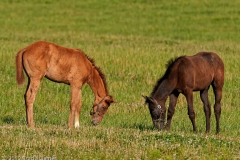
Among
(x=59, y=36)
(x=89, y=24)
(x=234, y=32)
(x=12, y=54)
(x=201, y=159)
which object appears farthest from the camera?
(x=89, y=24)

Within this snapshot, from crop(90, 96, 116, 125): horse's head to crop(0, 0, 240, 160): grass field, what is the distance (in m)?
0.28

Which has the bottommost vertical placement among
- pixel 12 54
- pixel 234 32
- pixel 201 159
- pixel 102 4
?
pixel 201 159

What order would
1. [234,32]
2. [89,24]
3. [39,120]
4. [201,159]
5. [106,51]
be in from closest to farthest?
[201,159] → [39,120] → [106,51] → [234,32] → [89,24]

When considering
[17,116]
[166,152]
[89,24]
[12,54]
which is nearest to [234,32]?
[89,24]

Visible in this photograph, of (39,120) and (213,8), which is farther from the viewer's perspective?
(213,8)

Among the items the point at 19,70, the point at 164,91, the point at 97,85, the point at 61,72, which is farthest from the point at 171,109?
the point at 19,70

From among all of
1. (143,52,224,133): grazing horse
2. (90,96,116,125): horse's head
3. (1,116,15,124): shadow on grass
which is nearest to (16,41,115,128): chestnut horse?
(90,96,116,125): horse's head

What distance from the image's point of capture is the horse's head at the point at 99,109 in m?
13.9

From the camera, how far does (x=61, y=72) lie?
13602mm

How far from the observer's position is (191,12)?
40.4m

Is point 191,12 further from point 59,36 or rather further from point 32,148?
A: point 32,148

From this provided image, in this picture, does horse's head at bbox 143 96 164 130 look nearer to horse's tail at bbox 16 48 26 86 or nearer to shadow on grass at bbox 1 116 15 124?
horse's tail at bbox 16 48 26 86

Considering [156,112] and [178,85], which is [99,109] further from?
[178,85]

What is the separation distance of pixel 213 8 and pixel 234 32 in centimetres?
638
